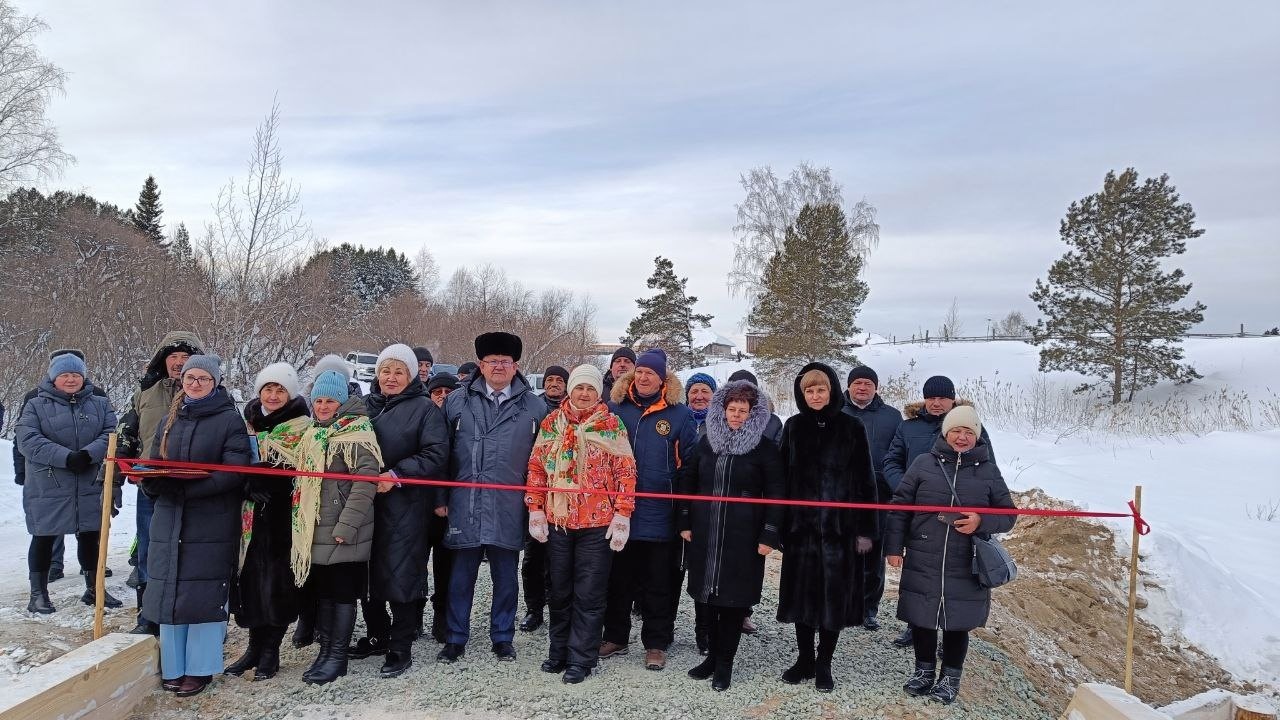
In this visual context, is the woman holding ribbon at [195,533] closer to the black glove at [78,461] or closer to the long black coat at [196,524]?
the long black coat at [196,524]

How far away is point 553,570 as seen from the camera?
4469 mm

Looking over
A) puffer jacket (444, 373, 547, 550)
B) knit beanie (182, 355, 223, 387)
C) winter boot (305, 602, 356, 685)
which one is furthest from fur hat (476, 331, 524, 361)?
winter boot (305, 602, 356, 685)

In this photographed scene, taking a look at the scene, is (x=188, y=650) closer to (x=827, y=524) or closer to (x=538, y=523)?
(x=538, y=523)

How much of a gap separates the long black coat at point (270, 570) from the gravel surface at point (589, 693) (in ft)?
1.35

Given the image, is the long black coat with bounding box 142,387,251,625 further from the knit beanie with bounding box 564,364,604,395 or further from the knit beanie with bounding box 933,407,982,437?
the knit beanie with bounding box 933,407,982,437

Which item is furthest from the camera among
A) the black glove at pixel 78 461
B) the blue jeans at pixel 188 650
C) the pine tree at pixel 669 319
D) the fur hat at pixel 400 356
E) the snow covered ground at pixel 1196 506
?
the pine tree at pixel 669 319

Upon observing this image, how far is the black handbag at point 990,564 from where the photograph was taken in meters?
4.07

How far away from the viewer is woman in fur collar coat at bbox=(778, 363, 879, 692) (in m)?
4.23

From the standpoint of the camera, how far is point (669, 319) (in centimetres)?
3828

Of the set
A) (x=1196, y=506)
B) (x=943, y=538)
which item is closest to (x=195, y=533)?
(x=943, y=538)

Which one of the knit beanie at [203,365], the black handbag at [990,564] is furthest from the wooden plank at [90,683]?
the black handbag at [990,564]

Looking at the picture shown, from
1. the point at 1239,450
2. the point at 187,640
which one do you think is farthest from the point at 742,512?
the point at 1239,450

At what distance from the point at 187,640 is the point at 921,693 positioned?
4.21m

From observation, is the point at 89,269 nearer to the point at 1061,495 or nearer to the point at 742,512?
the point at 742,512
